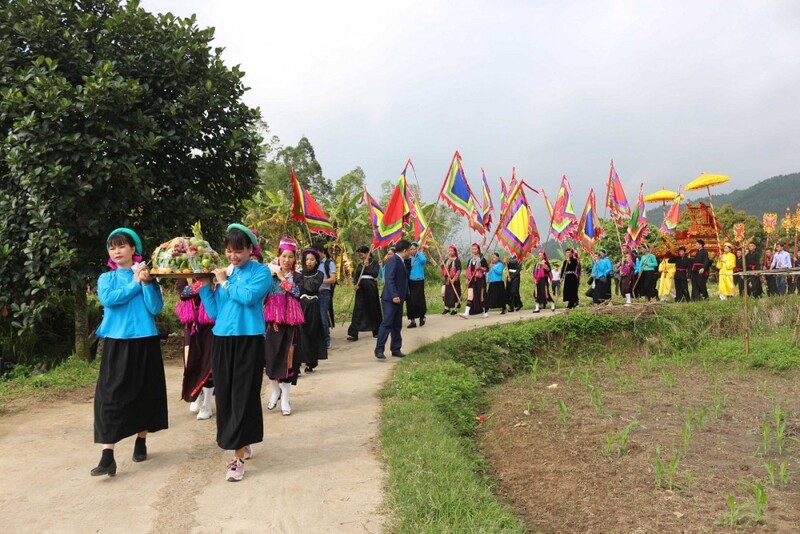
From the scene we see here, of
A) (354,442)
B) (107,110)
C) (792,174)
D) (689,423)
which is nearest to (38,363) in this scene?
(107,110)

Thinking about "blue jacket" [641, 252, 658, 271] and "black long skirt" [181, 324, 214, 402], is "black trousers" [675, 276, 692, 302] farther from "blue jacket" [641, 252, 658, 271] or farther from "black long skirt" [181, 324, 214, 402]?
"black long skirt" [181, 324, 214, 402]

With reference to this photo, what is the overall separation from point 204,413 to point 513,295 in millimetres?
11724

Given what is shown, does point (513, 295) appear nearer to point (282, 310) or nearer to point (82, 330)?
point (82, 330)

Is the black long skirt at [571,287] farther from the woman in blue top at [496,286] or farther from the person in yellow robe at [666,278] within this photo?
the person in yellow robe at [666,278]

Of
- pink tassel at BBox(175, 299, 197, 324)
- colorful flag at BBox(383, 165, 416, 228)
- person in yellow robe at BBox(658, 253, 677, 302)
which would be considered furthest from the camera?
person in yellow robe at BBox(658, 253, 677, 302)

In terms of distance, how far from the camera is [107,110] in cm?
751

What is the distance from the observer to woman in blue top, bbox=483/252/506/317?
51.7 ft

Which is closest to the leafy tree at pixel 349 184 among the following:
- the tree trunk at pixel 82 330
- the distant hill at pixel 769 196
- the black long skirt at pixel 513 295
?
the black long skirt at pixel 513 295

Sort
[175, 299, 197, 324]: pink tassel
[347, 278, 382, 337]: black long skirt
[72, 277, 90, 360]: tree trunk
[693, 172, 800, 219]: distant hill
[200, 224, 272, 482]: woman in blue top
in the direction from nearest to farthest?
[200, 224, 272, 482]: woman in blue top, [175, 299, 197, 324]: pink tassel, [72, 277, 90, 360]: tree trunk, [347, 278, 382, 337]: black long skirt, [693, 172, 800, 219]: distant hill

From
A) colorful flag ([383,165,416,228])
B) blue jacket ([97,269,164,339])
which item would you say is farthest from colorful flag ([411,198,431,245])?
blue jacket ([97,269,164,339])

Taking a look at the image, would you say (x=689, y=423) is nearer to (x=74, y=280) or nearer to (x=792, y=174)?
(x=74, y=280)

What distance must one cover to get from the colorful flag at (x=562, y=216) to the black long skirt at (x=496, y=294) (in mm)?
1958

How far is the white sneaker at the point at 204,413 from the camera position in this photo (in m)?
6.09

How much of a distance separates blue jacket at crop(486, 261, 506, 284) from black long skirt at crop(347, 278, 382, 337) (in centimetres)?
546
